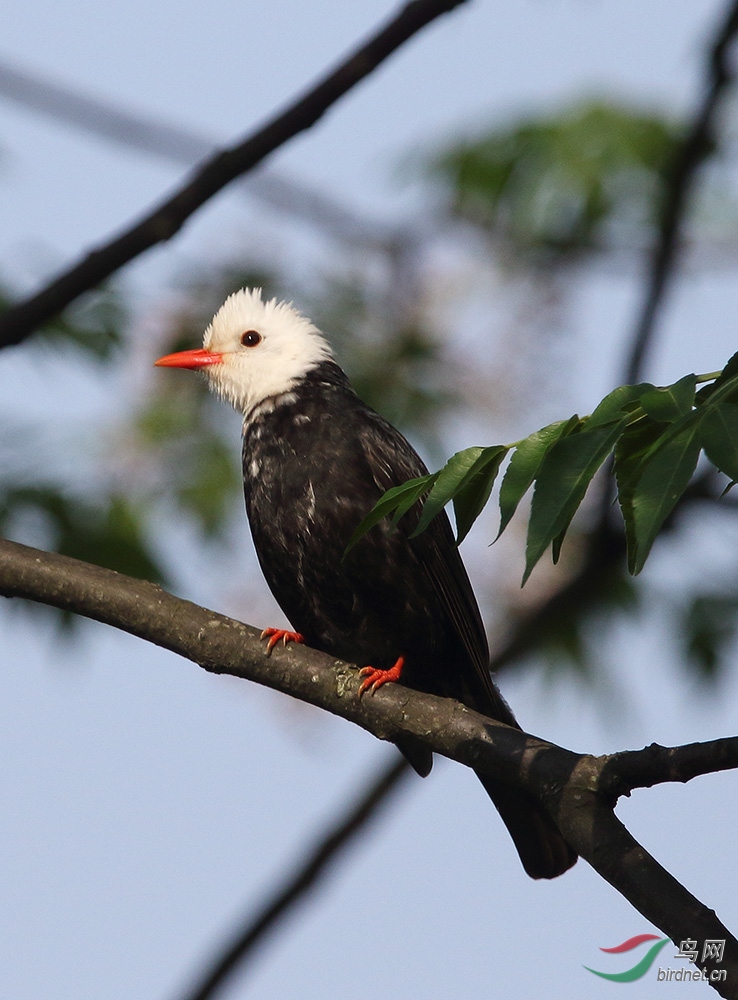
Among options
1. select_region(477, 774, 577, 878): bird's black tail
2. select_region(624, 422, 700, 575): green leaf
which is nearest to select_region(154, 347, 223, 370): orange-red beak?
select_region(477, 774, 577, 878): bird's black tail

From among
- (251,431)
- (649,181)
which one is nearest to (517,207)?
(649,181)

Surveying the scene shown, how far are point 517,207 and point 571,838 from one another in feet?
14.8

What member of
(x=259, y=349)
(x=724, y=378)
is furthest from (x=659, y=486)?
(x=259, y=349)

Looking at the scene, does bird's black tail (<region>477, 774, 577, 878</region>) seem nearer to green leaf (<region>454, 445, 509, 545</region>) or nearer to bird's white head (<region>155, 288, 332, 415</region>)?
bird's white head (<region>155, 288, 332, 415</region>)

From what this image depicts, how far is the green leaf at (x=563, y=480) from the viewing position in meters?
2.44

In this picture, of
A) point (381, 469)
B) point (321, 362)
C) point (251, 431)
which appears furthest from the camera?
point (321, 362)

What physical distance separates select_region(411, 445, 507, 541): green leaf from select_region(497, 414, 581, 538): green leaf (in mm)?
117

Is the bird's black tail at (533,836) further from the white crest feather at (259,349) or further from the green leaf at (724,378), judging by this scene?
the green leaf at (724,378)

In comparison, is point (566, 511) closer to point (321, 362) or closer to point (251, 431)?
point (251, 431)

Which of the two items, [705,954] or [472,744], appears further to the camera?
[472,744]

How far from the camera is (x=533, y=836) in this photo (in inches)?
194

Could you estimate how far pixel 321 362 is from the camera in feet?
19.7

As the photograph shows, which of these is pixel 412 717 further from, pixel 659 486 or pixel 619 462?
pixel 659 486

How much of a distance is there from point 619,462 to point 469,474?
0.35 m
